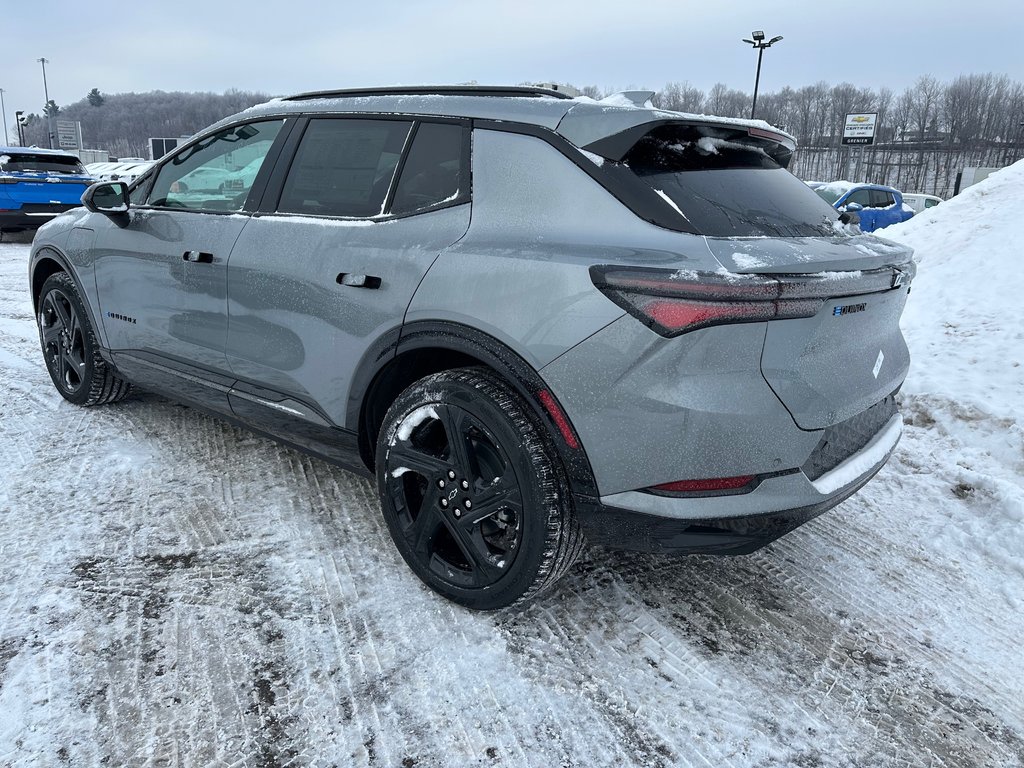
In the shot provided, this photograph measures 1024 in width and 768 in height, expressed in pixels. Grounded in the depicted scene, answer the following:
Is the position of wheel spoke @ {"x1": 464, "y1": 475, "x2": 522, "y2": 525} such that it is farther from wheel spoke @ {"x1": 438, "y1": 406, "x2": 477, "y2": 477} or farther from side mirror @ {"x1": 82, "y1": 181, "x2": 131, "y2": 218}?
side mirror @ {"x1": 82, "y1": 181, "x2": 131, "y2": 218}

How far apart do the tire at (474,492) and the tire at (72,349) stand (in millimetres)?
2565

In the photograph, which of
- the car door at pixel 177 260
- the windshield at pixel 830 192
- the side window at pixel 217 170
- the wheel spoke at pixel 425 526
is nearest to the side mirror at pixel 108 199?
the car door at pixel 177 260

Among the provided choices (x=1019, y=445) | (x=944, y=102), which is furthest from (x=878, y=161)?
(x=1019, y=445)

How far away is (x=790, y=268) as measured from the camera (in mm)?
1899

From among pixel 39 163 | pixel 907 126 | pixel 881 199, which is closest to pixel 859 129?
pixel 907 126

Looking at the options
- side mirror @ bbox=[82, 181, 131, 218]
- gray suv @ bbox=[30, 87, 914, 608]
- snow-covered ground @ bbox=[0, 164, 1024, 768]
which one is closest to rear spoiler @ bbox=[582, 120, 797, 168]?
gray suv @ bbox=[30, 87, 914, 608]

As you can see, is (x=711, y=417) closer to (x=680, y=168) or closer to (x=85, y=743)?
(x=680, y=168)

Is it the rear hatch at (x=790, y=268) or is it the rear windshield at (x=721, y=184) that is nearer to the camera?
the rear hatch at (x=790, y=268)

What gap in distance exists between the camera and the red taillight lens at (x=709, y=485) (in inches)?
79.0

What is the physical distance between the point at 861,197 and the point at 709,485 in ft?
65.4

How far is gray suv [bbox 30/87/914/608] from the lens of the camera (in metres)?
1.94

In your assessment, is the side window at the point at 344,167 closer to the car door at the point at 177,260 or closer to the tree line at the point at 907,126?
the car door at the point at 177,260

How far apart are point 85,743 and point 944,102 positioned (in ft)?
282

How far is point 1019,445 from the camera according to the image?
3.86m
